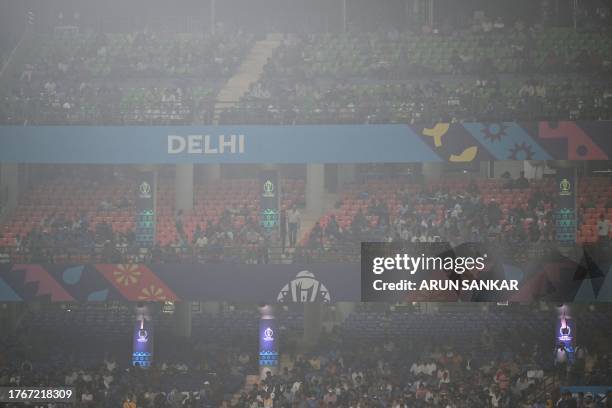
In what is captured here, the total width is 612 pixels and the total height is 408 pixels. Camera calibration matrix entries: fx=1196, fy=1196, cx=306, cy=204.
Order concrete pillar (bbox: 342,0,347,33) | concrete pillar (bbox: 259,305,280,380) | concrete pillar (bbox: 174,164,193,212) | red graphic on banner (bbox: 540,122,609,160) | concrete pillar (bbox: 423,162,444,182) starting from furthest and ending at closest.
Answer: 1. concrete pillar (bbox: 342,0,347,33)
2. concrete pillar (bbox: 423,162,444,182)
3. concrete pillar (bbox: 174,164,193,212)
4. red graphic on banner (bbox: 540,122,609,160)
5. concrete pillar (bbox: 259,305,280,380)

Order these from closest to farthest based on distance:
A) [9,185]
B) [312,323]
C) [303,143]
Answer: [303,143] < [312,323] < [9,185]

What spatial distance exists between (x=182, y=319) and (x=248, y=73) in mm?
8747

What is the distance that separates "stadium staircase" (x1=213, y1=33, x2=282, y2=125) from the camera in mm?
38906

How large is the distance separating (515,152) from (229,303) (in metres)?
10.9

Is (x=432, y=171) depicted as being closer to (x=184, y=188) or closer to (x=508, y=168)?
(x=508, y=168)

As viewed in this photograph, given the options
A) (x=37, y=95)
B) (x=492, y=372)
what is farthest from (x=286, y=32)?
(x=492, y=372)

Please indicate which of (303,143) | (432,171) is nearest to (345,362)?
(303,143)

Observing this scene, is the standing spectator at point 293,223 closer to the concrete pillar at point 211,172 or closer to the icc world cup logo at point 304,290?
the icc world cup logo at point 304,290

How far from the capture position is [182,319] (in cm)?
3725

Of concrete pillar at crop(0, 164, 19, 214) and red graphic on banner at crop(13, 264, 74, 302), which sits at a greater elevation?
concrete pillar at crop(0, 164, 19, 214)

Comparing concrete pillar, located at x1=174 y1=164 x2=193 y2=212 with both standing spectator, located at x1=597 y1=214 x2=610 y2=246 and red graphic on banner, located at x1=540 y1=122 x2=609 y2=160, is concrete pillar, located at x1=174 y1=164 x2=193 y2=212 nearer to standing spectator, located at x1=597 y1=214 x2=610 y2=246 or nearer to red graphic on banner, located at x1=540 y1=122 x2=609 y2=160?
red graphic on banner, located at x1=540 y1=122 x2=609 y2=160

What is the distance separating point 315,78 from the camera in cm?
3944

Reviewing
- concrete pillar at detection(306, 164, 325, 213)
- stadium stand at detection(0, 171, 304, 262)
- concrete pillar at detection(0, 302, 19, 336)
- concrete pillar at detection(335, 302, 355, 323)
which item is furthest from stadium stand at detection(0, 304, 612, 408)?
concrete pillar at detection(306, 164, 325, 213)

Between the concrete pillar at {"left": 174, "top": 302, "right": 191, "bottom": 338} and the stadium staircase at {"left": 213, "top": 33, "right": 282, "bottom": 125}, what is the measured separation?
606 cm
